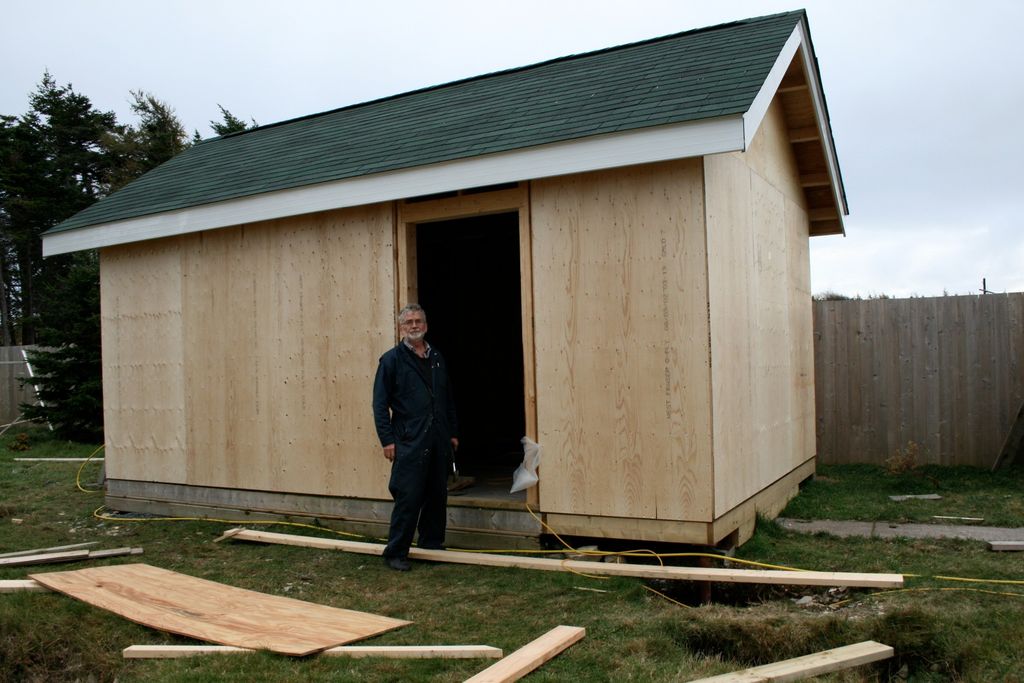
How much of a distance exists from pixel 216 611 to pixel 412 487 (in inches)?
61.0

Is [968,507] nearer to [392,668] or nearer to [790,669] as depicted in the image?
[790,669]

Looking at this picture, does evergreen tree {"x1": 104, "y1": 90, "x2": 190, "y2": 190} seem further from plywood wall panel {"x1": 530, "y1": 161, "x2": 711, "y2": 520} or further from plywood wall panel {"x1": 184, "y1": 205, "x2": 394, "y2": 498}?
plywood wall panel {"x1": 530, "y1": 161, "x2": 711, "y2": 520}

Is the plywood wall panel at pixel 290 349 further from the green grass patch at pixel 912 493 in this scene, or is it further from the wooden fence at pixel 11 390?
the wooden fence at pixel 11 390

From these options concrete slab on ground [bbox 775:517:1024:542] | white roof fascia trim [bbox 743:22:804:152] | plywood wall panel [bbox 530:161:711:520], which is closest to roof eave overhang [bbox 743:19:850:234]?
white roof fascia trim [bbox 743:22:804:152]

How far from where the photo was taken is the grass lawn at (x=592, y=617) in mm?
3857

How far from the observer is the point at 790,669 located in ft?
11.8

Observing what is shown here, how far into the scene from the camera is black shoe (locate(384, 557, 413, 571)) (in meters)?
5.89

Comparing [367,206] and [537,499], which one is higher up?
[367,206]

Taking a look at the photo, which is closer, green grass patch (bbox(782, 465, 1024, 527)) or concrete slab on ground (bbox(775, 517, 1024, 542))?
concrete slab on ground (bbox(775, 517, 1024, 542))

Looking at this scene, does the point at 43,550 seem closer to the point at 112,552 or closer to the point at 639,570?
the point at 112,552

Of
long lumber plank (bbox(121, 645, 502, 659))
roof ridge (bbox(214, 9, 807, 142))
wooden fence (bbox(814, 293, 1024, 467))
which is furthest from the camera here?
wooden fence (bbox(814, 293, 1024, 467))

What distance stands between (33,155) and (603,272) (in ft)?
94.1

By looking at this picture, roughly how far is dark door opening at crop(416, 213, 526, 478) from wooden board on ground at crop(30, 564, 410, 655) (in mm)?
5718

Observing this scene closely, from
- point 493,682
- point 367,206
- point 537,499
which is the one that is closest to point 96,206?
point 367,206
